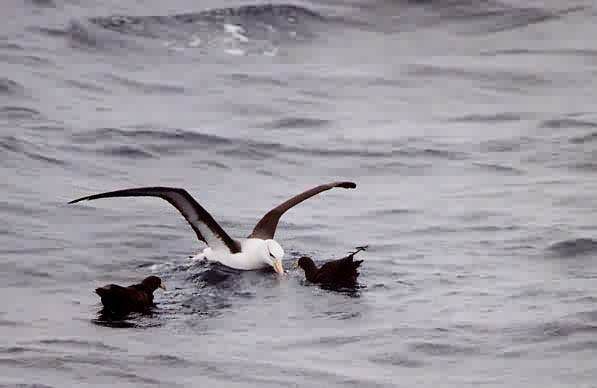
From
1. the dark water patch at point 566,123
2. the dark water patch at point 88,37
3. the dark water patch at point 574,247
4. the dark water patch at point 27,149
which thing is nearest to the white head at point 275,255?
the dark water patch at point 574,247

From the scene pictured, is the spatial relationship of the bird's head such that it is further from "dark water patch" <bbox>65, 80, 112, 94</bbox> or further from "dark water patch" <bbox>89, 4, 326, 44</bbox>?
"dark water patch" <bbox>89, 4, 326, 44</bbox>

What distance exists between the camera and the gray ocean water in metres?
11.3

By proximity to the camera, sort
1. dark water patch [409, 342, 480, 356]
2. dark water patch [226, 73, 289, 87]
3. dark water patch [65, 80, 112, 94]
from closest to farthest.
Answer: dark water patch [409, 342, 480, 356] → dark water patch [65, 80, 112, 94] → dark water patch [226, 73, 289, 87]

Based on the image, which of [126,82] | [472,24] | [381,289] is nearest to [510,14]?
[472,24]

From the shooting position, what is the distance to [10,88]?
21688 millimetres

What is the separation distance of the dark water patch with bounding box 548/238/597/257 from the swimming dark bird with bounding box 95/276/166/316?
4725mm

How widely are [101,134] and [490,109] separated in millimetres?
6598

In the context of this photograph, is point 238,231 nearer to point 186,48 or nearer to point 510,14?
point 186,48

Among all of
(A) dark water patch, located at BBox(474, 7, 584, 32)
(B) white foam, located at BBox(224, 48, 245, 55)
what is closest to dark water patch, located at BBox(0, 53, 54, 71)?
(B) white foam, located at BBox(224, 48, 245, 55)

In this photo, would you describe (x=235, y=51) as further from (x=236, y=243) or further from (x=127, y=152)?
(x=236, y=243)

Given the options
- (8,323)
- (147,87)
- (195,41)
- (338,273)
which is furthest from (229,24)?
(8,323)

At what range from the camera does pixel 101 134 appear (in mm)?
19859

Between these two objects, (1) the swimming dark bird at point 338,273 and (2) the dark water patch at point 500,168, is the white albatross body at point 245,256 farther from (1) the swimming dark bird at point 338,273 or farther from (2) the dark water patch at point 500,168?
(2) the dark water patch at point 500,168

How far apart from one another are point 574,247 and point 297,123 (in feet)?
24.7
